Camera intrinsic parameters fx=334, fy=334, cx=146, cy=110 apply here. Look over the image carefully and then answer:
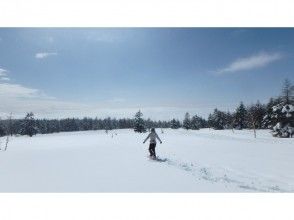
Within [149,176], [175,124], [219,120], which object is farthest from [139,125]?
[149,176]

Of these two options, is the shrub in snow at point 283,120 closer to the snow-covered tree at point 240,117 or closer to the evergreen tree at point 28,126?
the snow-covered tree at point 240,117

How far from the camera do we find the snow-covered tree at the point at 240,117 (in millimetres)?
74938

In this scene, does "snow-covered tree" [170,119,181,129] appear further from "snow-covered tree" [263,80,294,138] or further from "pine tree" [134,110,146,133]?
"snow-covered tree" [263,80,294,138]

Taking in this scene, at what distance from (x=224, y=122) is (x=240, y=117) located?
1226cm

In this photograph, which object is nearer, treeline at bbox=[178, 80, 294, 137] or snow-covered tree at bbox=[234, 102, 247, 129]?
treeline at bbox=[178, 80, 294, 137]

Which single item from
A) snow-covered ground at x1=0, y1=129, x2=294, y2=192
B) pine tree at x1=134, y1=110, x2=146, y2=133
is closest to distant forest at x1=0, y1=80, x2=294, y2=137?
pine tree at x1=134, y1=110, x2=146, y2=133

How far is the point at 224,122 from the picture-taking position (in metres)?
88.5

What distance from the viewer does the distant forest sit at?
123ft

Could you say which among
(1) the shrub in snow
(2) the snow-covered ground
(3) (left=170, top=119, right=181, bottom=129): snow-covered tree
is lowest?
(2) the snow-covered ground

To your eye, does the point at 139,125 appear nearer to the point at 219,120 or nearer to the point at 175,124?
the point at 219,120

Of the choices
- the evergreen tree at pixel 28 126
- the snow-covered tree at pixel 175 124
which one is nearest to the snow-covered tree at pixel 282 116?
the evergreen tree at pixel 28 126

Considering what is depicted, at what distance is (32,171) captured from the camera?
54.9ft

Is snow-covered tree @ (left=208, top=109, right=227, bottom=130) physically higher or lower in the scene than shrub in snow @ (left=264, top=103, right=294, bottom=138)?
higher
